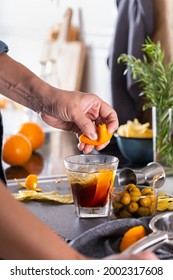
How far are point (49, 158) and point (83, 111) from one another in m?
0.68

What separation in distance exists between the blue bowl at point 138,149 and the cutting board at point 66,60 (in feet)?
5.84

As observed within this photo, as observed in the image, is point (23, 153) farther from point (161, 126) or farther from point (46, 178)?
point (161, 126)

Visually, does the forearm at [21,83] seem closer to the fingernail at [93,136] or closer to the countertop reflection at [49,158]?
the fingernail at [93,136]

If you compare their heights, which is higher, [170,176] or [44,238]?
[44,238]

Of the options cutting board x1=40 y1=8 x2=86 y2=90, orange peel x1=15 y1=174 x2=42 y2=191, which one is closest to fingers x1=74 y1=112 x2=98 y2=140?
orange peel x1=15 y1=174 x2=42 y2=191

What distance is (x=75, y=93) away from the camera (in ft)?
4.23

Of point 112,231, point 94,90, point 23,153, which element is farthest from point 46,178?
point 94,90

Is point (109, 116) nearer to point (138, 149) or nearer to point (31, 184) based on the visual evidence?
point (31, 184)

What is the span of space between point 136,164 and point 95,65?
1714 millimetres

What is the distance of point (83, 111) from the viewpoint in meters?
1.30

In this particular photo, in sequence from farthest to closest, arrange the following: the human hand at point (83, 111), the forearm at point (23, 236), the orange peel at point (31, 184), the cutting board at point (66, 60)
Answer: the cutting board at point (66, 60) → the orange peel at point (31, 184) → the human hand at point (83, 111) → the forearm at point (23, 236)

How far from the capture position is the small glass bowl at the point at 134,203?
118cm

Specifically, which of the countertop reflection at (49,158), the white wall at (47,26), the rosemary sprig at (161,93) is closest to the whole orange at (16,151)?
the countertop reflection at (49,158)

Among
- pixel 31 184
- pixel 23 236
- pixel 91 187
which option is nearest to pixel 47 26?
pixel 31 184
